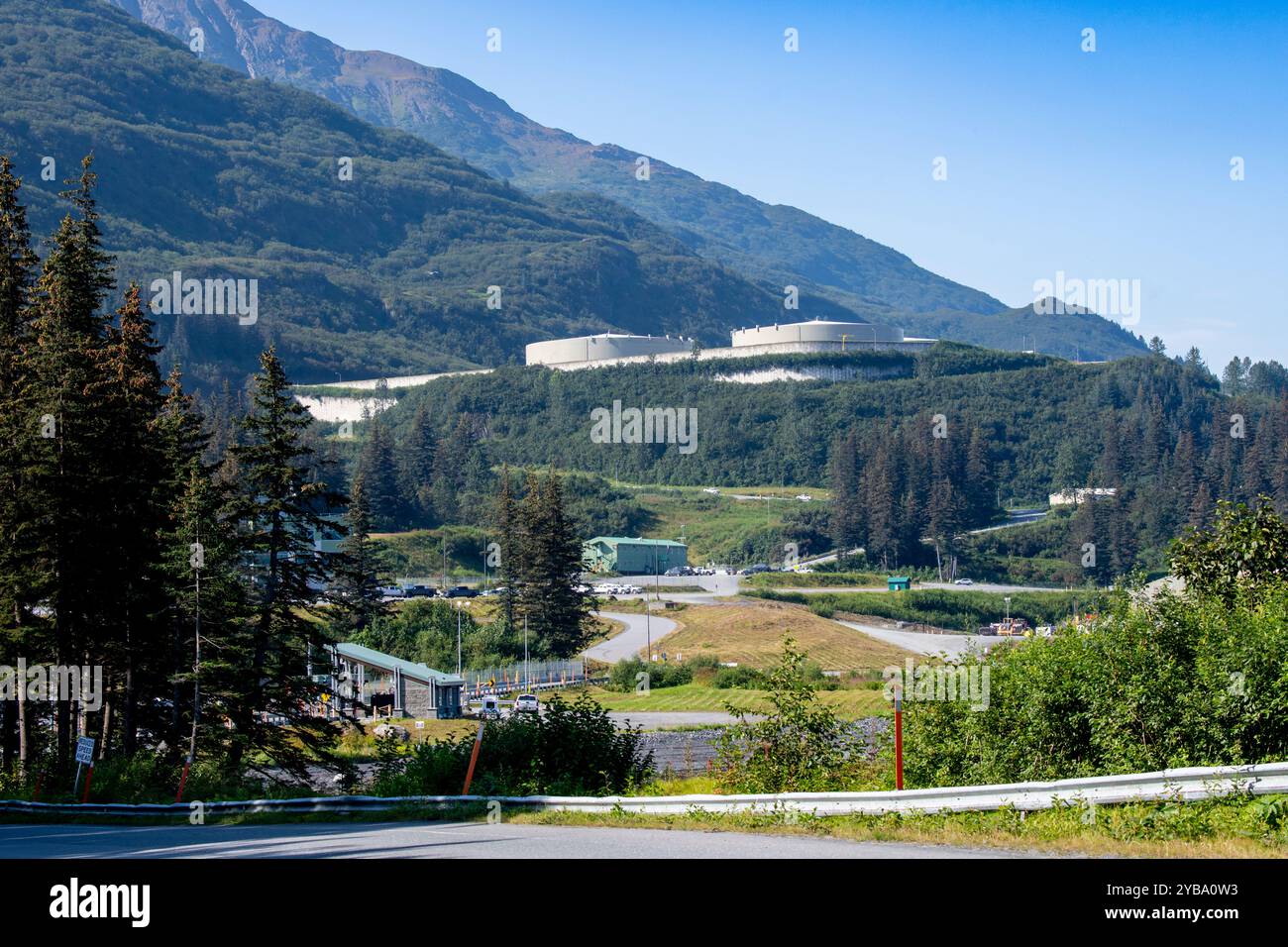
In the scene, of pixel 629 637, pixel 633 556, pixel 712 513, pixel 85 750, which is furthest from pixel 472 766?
pixel 712 513

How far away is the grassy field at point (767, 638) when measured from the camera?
3339 inches

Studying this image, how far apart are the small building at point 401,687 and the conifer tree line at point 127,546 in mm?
27086

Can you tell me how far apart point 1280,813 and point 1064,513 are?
480 feet

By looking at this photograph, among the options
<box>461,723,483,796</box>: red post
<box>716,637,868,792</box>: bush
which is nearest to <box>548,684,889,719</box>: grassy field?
<box>716,637,868,792</box>: bush

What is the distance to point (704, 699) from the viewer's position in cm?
7175

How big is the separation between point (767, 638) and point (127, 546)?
59647 mm

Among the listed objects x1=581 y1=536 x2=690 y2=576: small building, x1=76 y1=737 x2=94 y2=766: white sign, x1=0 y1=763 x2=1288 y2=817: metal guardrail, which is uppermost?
x1=0 y1=763 x2=1288 y2=817: metal guardrail

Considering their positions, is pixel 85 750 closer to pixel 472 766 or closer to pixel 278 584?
pixel 278 584

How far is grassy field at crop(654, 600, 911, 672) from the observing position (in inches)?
3339

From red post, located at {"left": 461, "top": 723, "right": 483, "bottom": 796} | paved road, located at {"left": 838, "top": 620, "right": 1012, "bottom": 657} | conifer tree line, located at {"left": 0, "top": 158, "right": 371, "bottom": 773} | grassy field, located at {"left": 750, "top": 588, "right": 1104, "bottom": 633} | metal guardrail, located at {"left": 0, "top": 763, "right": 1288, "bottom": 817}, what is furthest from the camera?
grassy field, located at {"left": 750, "top": 588, "right": 1104, "bottom": 633}

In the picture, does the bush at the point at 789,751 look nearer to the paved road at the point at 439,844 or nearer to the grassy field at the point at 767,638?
the paved road at the point at 439,844

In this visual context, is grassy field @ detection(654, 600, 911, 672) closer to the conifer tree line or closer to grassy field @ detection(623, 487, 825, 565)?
grassy field @ detection(623, 487, 825, 565)

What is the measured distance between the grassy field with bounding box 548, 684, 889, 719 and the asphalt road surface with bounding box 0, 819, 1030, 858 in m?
42.6

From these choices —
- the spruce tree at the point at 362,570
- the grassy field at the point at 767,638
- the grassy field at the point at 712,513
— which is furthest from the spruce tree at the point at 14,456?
the grassy field at the point at 712,513
